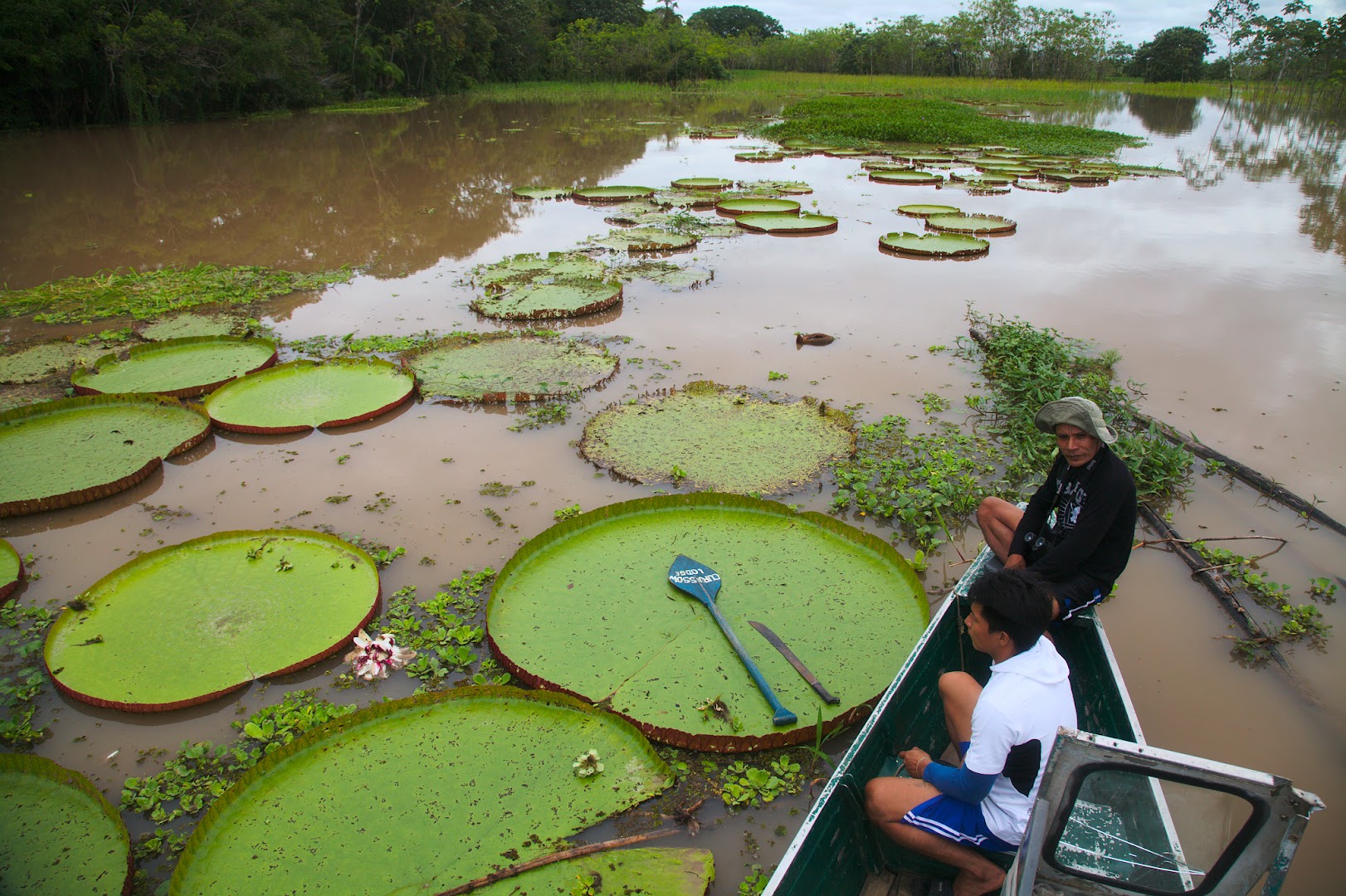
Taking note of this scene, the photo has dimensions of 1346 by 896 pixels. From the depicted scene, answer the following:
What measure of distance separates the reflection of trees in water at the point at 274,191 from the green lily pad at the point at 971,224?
541 centimetres

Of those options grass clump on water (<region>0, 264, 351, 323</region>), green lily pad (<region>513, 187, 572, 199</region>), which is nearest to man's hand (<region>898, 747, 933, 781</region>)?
grass clump on water (<region>0, 264, 351, 323</region>)

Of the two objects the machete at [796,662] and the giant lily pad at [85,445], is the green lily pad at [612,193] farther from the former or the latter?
the machete at [796,662]

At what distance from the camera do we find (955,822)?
166 centimetres

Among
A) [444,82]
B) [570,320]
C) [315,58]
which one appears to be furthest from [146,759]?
[444,82]

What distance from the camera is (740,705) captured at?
2.34 meters

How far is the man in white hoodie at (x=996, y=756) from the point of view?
1.58 m

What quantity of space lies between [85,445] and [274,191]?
25.6 feet

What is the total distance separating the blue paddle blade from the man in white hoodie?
110 cm

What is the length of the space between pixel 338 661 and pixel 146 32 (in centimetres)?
1735

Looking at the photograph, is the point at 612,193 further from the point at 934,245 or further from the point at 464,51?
the point at 464,51

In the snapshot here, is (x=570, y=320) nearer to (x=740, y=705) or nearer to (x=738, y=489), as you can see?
(x=738, y=489)

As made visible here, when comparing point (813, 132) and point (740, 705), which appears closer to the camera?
point (740, 705)

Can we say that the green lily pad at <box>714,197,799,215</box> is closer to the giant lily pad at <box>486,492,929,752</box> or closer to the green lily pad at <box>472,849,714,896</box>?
the giant lily pad at <box>486,492,929,752</box>

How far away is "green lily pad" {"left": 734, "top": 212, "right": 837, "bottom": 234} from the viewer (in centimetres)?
888
